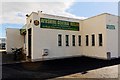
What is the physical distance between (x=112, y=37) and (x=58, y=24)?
600 cm

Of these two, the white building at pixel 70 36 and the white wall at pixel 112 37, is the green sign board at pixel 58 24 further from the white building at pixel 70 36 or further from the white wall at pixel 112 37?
the white wall at pixel 112 37

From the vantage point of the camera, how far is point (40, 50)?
16438 mm

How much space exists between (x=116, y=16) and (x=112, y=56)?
4439mm

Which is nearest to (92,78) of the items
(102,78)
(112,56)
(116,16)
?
(102,78)

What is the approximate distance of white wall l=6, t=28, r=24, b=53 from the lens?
25.0m

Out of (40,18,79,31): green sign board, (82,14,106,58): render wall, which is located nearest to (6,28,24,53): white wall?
(40,18,79,31): green sign board

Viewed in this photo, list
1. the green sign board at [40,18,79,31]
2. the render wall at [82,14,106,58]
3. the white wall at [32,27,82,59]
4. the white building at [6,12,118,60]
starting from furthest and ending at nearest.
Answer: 1. the render wall at [82,14,106,58]
2. the green sign board at [40,18,79,31]
3. the white building at [6,12,118,60]
4. the white wall at [32,27,82,59]

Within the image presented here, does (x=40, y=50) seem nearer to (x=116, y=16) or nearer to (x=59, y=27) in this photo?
(x=59, y=27)

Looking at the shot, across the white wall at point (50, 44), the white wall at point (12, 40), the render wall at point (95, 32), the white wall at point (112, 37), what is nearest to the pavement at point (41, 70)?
the white wall at point (50, 44)

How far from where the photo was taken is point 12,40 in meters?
25.0

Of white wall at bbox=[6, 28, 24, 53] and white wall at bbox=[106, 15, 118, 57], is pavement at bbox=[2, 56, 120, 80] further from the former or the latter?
white wall at bbox=[6, 28, 24, 53]

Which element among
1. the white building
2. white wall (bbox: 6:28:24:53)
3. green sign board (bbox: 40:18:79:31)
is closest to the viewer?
the white building

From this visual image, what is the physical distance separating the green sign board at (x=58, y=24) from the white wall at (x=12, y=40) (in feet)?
30.9

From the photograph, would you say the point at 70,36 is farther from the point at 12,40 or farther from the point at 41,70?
the point at 12,40
